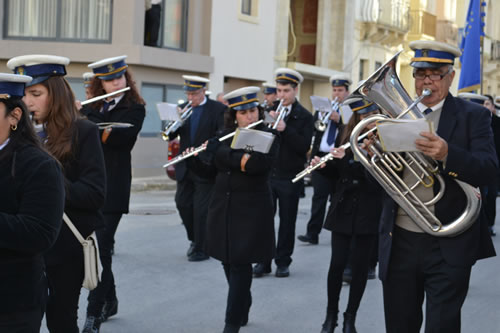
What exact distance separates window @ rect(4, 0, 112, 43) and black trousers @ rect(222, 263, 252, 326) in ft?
45.0

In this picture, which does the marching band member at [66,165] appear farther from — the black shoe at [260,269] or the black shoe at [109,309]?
the black shoe at [260,269]

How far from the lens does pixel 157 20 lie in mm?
19328

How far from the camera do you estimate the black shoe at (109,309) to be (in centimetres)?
631

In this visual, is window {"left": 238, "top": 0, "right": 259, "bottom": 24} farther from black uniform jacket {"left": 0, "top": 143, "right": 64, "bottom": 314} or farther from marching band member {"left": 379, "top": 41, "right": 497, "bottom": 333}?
black uniform jacket {"left": 0, "top": 143, "right": 64, "bottom": 314}

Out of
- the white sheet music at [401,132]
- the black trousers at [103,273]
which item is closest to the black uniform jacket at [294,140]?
the black trousers at [103,273]

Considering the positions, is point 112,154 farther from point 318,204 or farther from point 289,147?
point 318,204

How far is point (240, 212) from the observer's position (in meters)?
6.02

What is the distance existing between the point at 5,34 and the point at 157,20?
3.57m

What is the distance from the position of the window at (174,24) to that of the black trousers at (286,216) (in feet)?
38.2

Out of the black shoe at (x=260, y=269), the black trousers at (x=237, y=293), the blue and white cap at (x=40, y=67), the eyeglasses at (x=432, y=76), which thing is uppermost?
the eyeglasses at (x=432, y=76)

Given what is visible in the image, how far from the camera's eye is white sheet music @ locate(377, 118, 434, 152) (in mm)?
3961

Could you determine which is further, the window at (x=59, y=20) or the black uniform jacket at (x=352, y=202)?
the window at (x=59, y=20)

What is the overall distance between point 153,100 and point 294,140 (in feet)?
35.5

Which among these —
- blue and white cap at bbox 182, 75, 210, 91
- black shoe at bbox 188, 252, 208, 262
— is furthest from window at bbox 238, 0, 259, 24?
black shoe at bbox 188, 252, 208, 262
